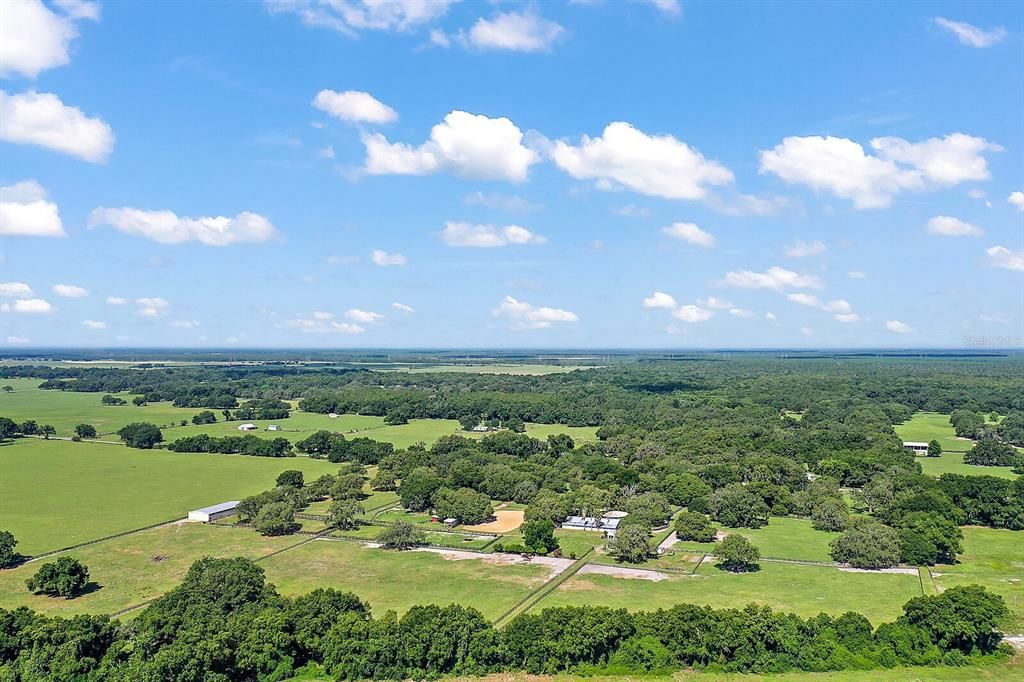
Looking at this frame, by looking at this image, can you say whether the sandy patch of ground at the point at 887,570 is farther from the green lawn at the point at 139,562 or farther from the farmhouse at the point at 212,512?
the farmhouse at the point at 212,512

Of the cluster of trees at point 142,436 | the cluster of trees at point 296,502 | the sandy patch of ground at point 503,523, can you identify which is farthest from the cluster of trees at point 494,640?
the cluster of trees at point 142,436

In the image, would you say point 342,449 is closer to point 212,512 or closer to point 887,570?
point 212,512

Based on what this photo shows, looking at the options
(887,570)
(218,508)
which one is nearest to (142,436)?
(218,508)

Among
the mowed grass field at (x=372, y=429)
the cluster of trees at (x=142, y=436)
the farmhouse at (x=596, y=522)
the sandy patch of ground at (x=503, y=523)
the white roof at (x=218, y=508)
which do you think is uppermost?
the cluster of trees at (x=142, y=436)

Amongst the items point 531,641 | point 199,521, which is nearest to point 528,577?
point 531,641

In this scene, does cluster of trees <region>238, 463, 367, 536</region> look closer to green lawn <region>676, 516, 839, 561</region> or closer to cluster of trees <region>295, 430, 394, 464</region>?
cluster of trees <region>295, 430, 394, 464</region>

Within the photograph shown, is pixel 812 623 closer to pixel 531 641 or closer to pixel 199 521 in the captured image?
pixel 531 641
